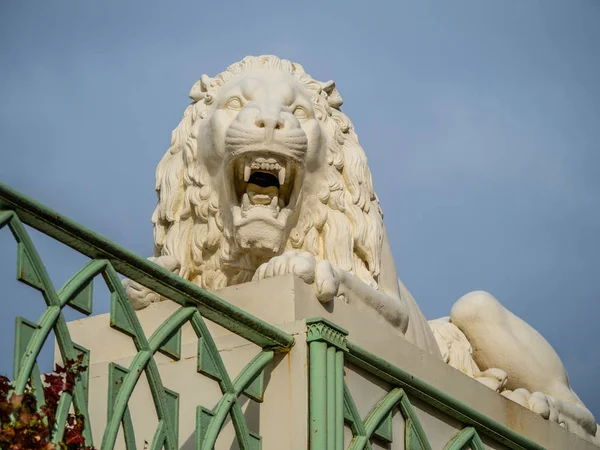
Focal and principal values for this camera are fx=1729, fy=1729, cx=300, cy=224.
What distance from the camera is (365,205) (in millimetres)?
10258

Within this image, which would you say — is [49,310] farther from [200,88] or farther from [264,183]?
[200,88]

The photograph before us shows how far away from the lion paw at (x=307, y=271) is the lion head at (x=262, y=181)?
2.28 feet

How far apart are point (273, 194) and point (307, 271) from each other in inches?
44.0

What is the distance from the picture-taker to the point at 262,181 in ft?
32.0

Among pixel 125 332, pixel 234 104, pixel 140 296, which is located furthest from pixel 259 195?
pixel 125 332

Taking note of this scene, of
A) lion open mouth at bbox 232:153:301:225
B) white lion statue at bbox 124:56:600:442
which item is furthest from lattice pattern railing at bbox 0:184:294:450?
lion open mouth at bbox 232:153:301:225

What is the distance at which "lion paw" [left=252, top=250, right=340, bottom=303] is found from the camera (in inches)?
339

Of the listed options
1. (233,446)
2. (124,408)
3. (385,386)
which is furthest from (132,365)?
(385,386)

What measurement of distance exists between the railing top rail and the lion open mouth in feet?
6.46

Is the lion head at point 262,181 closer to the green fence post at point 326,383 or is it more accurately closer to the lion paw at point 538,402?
the lion paw at point 538,402

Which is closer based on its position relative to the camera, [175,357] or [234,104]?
[175,357]

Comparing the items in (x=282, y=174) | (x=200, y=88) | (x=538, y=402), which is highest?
(x=200, y=88)

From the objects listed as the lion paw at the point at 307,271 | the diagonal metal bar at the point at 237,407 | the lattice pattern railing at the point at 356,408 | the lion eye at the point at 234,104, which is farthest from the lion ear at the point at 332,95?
the diagonal metal bar at the point at 237,407

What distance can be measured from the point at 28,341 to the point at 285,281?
214 cm
